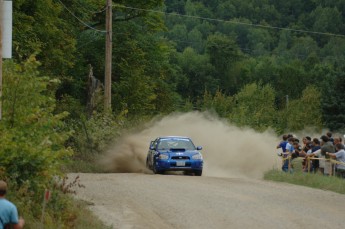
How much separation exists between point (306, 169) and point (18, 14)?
17.1 metres

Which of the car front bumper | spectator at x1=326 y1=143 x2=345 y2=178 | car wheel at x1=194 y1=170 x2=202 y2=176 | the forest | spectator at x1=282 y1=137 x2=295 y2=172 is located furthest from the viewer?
car wheel at x1=194 y1=170 x2=202 y2=176

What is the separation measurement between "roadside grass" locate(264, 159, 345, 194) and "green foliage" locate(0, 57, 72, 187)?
410 inches

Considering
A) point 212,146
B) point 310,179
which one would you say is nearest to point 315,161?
point 310,179

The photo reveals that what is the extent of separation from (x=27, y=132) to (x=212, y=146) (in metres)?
27.7

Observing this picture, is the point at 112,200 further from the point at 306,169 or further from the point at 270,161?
the point at 270,161

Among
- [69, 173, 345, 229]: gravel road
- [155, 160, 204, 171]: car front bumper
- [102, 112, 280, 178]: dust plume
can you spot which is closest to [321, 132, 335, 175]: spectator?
[69, 173, 345, 229]: gravel road

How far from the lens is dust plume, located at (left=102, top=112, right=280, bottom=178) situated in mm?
39469

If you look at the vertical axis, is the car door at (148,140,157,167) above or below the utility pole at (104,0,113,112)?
below

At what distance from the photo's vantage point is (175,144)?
35.6 metres

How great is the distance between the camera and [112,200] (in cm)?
2194

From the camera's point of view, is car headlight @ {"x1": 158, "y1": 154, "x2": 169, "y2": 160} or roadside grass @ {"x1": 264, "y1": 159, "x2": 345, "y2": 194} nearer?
roadside grass @ {"x1": 264, "y1": 159, "x2": 345, "y2": 194}

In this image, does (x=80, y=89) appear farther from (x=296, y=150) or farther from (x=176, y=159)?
(x=296, y=150)

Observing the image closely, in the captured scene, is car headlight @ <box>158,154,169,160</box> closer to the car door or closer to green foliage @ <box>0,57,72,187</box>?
the car door

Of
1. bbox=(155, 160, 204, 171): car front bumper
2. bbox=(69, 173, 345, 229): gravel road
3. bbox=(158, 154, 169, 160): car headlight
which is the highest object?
bbox=(158, 154, 169, 160): car headlight
